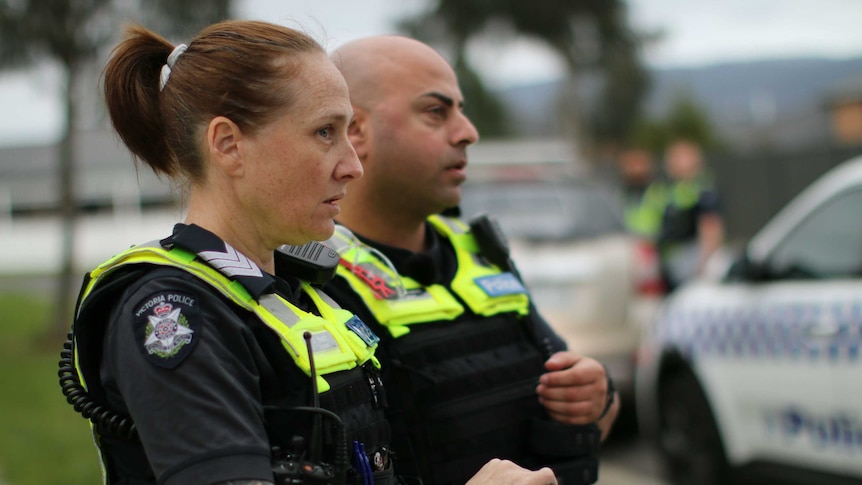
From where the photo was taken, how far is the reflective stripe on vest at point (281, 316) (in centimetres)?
150

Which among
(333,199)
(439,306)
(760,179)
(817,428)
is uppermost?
(333,199)

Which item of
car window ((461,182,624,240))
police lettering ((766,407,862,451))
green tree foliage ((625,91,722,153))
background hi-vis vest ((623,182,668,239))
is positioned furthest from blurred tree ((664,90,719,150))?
police lettering ((766,407,862,451))

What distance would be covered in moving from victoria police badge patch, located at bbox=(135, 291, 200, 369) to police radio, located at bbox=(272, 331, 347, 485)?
189 mm

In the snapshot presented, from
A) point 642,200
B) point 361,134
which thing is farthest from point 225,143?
point 642,200

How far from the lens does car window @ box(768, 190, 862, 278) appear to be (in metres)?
4.43

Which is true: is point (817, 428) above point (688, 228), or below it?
below

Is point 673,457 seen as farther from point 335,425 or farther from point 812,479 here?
point 335,425

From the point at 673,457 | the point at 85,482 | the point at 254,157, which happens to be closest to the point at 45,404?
the point at 85,482

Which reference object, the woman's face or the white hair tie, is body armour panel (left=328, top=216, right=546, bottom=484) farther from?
the white hair tie

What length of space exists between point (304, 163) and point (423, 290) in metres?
0.70

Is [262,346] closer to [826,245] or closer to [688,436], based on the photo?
[826,245]

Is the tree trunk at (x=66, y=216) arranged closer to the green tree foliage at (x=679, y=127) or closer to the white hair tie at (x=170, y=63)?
the white hair tie at (x=170, y=63)

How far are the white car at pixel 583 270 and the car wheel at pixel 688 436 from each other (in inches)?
29.7

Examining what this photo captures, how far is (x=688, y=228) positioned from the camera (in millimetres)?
8758
